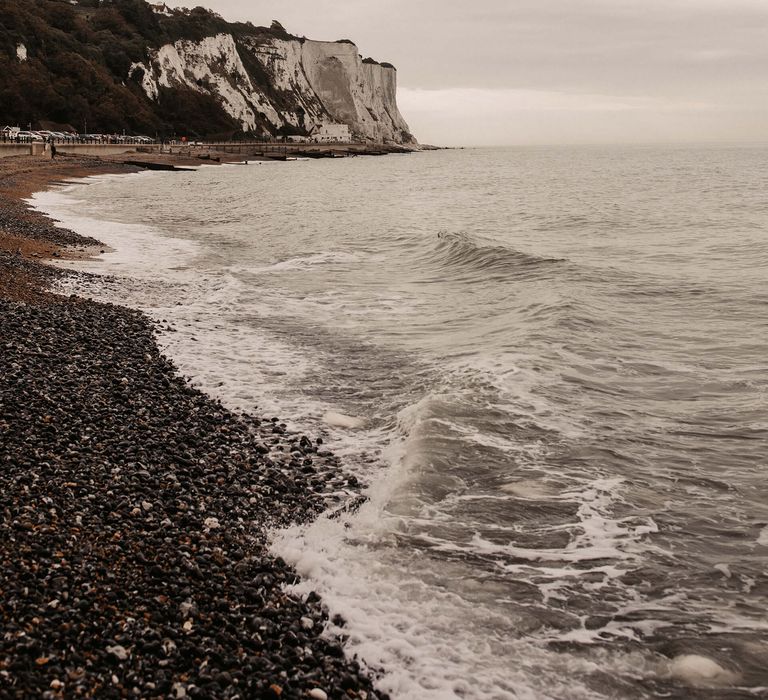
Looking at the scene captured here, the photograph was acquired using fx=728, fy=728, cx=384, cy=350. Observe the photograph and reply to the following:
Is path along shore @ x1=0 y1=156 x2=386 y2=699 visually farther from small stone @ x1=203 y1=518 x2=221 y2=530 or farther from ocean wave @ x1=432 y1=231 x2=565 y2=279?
ocean wave @ x1=432 y1=231 x2=565 y2=279

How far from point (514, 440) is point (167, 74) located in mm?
141156

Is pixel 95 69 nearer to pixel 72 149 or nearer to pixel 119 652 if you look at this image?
pixel 72 149

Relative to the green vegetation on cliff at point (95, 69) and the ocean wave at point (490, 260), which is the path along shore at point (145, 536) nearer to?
the ocean wave at point (490, 260)

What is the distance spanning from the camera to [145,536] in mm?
6324

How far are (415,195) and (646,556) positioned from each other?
5664 cm

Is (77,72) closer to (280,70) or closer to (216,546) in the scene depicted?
(280,70)

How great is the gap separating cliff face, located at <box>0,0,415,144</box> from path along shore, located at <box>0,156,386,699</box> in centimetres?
10277

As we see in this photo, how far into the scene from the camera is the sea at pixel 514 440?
5.70 meters

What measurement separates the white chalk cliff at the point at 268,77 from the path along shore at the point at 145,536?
134 meters

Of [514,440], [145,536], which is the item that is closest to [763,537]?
[514,440]

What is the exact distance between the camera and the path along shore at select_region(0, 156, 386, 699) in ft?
15.8

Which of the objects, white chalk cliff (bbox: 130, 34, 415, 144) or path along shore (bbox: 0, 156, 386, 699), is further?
white chalk cliff (bbox: 130, 34, 415, 144)

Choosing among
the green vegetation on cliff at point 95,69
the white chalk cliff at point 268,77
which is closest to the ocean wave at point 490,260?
the green vegetation on cliff at point 95,69

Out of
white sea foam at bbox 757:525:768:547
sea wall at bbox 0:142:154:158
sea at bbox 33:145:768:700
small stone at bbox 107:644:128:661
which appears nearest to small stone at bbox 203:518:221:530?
sea at bbox 33:145:768:700
